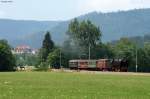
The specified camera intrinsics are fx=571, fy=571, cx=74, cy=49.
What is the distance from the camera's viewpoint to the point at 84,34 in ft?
578

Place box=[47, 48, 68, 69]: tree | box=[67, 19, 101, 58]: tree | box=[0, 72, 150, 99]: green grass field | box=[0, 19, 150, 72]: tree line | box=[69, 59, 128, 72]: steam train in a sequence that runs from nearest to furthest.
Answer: box=[0, 72, 150, 99]: green grass field → box=[69, 59, 128, 72]: steam train → box=[0, 19, 150, 72]: tree line → box=[47, 48, 68, 69]: tree → box=[67, 19, 101, 58]: tree

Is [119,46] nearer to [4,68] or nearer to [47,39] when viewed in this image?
[47,39]

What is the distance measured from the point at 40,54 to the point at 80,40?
53.1ft

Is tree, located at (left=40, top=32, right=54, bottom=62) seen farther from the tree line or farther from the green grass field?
the green grass field

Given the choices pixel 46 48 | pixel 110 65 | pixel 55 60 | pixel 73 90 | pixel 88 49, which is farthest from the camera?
pixel 46 48

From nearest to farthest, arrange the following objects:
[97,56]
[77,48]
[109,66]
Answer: [109,66] < [97,56] < [77,48]

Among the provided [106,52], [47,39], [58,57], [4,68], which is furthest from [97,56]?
[4,68]

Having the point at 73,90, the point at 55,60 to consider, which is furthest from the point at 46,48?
the point at 73,90

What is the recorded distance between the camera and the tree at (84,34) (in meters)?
175

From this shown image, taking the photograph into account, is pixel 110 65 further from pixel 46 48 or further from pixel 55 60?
pixel 46 48

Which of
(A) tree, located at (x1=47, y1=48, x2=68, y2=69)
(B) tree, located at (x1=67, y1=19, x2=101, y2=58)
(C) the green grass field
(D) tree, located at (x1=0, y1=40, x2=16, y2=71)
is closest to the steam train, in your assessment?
(D) tree, located at (x1=0, y1=40, x2=16, y2=71)

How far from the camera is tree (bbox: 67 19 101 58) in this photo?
17488cm

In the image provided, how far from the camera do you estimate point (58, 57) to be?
164750mm

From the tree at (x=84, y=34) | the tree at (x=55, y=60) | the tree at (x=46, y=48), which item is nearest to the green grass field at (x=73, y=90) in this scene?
the tree at (x=55, y=60)
